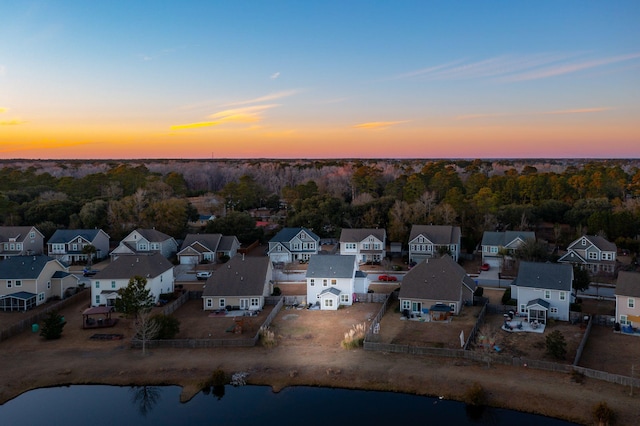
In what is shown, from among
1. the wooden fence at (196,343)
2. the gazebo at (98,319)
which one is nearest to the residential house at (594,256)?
the wooden fence at (196,343)

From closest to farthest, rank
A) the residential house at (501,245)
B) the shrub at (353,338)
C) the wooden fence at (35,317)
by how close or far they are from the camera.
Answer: the shrub at (353,338) < the wooden fence at (35,317) < the residential house at (501,245)

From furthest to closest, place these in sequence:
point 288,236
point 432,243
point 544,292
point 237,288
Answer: point 288,236 → point 432,243 → point 237,288 → point 544,292

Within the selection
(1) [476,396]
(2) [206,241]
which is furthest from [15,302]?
(1) [476,396]

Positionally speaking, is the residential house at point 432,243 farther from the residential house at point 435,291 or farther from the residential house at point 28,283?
the residential house at point 28,283

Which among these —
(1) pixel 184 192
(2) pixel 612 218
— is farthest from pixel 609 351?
(1) pixel 184 192

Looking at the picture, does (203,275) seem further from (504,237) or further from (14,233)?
(504,237)

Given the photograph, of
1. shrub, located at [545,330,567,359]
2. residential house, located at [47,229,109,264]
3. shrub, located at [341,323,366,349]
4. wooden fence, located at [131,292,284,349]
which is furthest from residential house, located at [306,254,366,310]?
residential house, located at [47,229,109,264]
